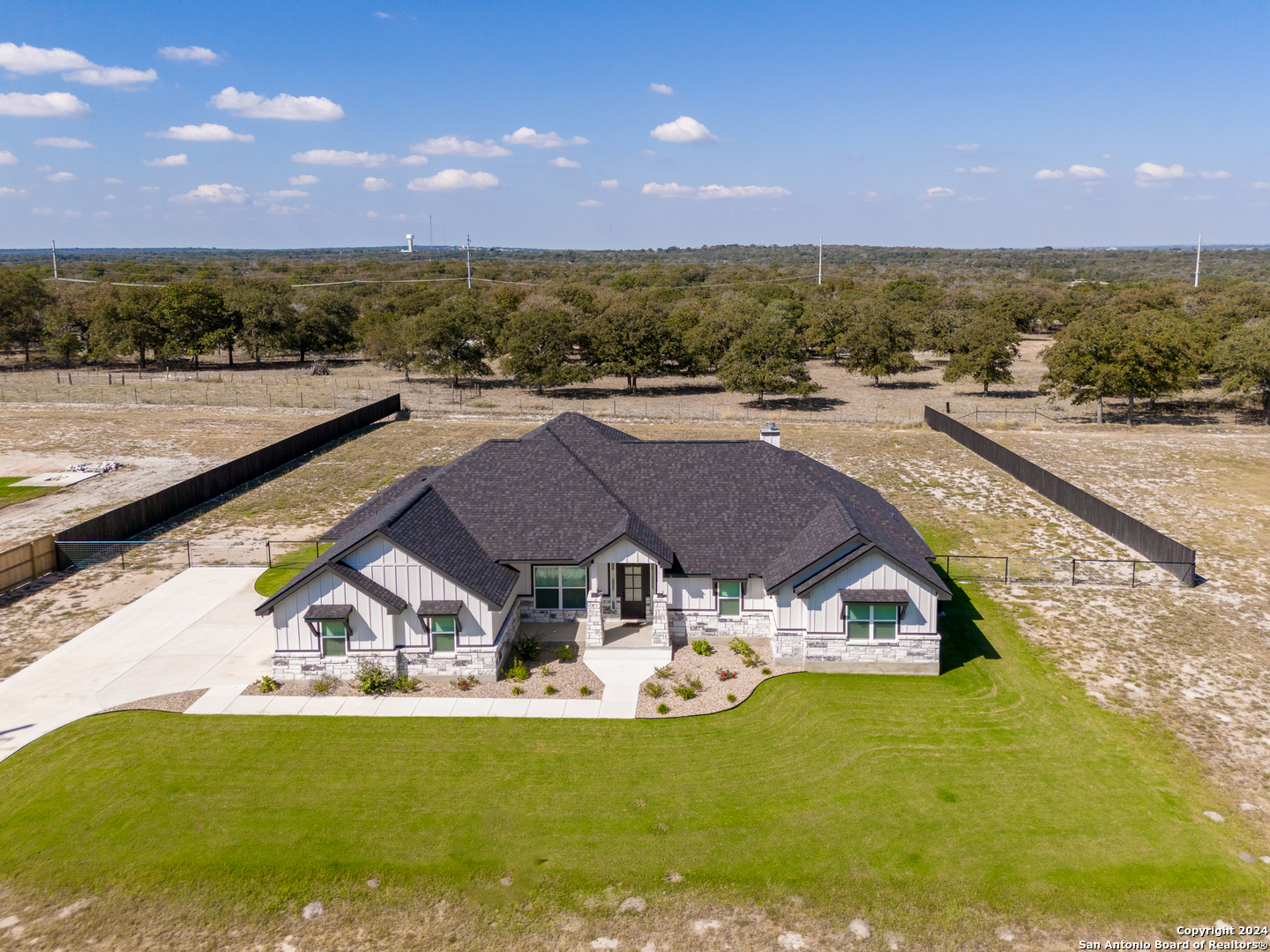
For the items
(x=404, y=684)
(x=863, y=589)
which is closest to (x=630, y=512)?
(x=863, y=589)

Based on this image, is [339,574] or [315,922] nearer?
[315,922]

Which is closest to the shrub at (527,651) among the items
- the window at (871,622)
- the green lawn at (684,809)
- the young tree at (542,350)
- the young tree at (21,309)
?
the green lawn at (684,809)

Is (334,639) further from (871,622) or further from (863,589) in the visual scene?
(871,622)

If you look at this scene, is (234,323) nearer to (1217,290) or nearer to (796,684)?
(796,684)

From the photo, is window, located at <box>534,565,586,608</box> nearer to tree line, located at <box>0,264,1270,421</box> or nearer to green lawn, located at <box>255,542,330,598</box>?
green lawn, located at <box>255,542,330,598</box>

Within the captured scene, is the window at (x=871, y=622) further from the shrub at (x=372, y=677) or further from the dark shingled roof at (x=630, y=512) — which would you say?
the shrub at (x=372, y=677)

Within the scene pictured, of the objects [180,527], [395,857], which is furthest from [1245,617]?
[180,527]
